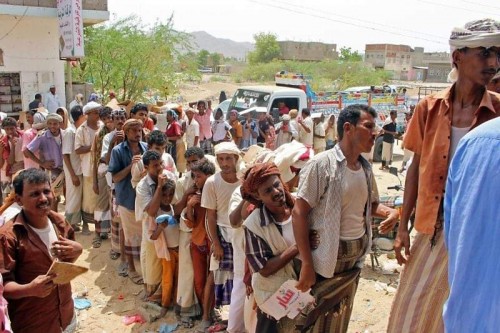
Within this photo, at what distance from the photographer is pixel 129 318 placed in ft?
14.8

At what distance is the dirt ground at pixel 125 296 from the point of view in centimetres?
438

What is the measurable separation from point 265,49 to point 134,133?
63.1 meters

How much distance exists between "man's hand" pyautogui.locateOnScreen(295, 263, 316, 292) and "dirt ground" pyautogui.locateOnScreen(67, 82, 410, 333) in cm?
182

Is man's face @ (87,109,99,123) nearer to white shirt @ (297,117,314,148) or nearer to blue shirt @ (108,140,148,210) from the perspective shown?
blue shirt @ (108,140,148,210)

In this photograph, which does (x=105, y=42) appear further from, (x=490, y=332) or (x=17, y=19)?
(x=490, y=332)

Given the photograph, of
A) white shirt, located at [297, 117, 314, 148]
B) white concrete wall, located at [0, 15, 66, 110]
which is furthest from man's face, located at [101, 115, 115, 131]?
white concrete wall, located at [0, 15, 66, 110]

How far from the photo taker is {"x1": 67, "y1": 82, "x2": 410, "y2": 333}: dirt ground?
172 inches

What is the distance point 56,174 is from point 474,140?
6489 millimetres

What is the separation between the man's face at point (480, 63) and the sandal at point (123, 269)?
433 cm

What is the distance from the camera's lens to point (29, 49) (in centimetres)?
1316

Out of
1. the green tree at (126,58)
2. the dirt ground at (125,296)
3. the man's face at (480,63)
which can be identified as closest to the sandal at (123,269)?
the dirt ground at (125,296)

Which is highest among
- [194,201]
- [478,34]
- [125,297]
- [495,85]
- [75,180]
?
[478,34]

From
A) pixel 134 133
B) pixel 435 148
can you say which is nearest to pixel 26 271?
pixel 435 148

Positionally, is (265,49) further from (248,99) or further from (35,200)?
(35,200)
